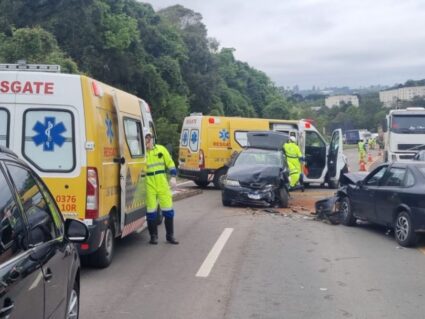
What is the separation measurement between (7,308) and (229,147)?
19.1 metres

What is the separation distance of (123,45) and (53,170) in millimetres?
29318

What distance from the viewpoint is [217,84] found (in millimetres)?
56875

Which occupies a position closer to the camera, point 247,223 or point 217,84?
point 247,223

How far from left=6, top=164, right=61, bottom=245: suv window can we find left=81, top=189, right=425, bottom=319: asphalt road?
2.06 m

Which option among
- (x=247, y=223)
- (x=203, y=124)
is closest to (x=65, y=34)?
(x=203, y=124)

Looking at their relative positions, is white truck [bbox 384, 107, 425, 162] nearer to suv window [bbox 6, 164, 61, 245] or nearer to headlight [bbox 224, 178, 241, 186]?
headlight [bbox 224, 178, 241, 186]

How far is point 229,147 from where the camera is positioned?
22.1 m

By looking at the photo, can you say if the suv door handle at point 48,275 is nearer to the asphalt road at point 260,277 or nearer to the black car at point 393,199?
the asphalt road at point 260,277

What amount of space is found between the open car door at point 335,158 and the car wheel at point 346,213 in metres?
8.87

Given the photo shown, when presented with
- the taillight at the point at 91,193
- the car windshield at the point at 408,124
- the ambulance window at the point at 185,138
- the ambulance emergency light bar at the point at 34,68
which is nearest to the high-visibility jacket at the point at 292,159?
the ambulance window at the point at 185,138

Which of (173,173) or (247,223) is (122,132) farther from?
(247,223)

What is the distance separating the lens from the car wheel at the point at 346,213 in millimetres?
13041

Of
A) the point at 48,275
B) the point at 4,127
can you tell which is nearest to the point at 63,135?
the point at 4,127

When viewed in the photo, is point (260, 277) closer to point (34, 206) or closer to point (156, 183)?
point (156, 183)
